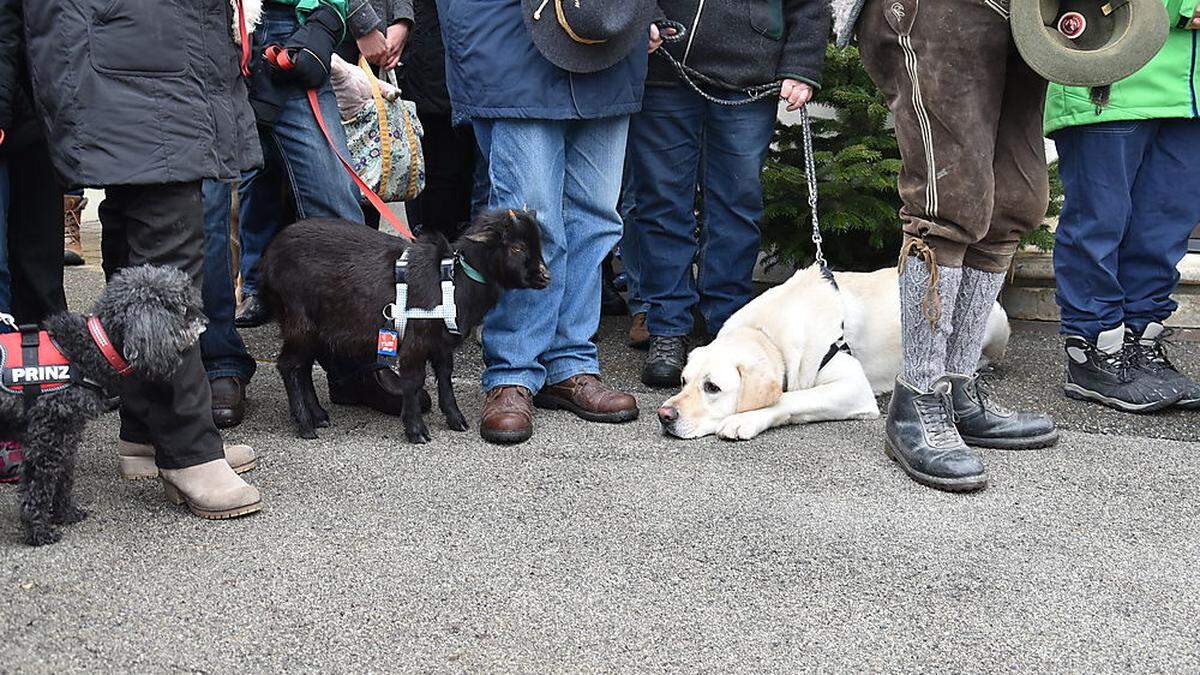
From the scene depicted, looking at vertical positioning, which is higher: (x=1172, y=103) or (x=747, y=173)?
(x=1172, y=103)

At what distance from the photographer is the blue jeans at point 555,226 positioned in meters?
3.97

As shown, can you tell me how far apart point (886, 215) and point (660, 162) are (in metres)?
1.37

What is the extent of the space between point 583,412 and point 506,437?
43 centimetres

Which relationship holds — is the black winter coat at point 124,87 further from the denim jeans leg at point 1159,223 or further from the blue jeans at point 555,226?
the denim jeans leg at point 1159,223

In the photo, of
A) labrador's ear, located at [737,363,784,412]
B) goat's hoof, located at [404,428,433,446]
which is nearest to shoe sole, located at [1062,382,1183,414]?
labrador's ear, located at [737,363,784,412]

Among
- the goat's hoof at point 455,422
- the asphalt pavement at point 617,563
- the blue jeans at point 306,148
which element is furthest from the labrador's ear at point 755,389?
the blue jeans at point 306,148

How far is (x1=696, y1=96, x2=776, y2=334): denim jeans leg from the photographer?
4715 millimetres

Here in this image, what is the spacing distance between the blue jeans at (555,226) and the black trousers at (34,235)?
144 cm

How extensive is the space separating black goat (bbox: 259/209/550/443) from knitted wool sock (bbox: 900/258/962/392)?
48.4 inches

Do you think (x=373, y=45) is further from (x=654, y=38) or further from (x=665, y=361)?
(x=665, y=361)

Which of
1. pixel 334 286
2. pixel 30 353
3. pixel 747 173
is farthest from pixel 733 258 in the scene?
pixel 30 353

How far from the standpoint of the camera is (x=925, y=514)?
10.8 ft

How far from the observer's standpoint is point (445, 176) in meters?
5.87

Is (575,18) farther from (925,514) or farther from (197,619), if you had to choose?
(197,619)
